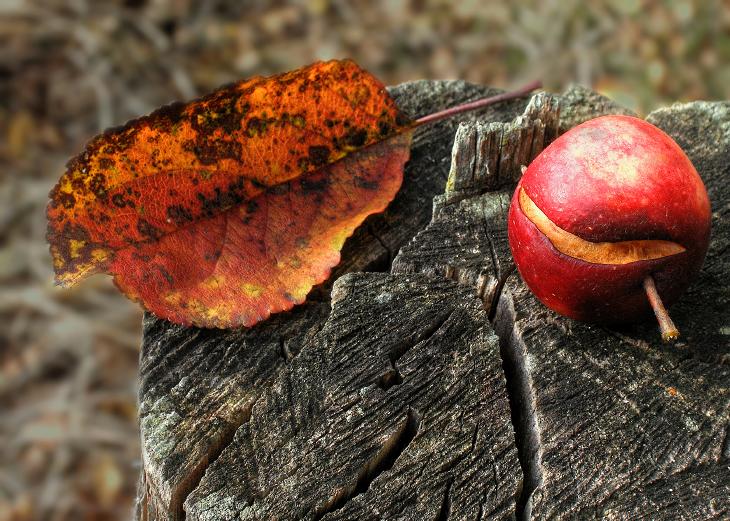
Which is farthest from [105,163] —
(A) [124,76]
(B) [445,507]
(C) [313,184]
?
(A) [124,76]

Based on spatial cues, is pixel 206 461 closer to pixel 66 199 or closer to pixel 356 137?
pixel 66 199

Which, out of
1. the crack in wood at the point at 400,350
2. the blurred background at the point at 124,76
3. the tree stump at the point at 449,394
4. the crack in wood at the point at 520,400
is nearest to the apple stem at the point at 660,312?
the tree stump at the point at 449,394

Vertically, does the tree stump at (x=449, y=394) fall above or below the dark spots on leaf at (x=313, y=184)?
below

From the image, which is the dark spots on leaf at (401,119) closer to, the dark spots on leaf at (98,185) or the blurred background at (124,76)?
the dark spots on leaf at (98,185)

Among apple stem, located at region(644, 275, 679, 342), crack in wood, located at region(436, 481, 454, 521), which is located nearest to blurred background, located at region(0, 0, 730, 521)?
crack in wood, located at region(436, 481, 454, 521)

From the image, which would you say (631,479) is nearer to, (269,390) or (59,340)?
(269,390)

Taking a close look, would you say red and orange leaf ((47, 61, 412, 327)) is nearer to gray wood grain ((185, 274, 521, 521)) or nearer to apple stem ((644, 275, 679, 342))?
gray wood grain ((185, 274, 521, 521))
